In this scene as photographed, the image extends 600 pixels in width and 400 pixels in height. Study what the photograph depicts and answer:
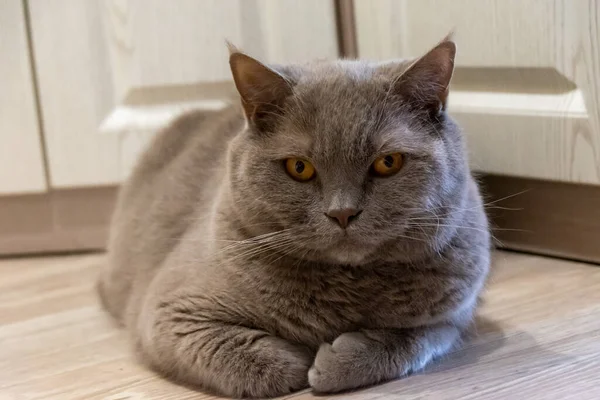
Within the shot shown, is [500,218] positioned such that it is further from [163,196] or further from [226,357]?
[226,357]

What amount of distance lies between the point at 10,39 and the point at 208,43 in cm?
50

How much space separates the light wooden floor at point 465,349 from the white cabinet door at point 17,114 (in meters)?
0.32

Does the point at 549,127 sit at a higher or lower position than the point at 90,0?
Answer: lower

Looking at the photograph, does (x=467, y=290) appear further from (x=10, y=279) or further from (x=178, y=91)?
(x=10, y=279)

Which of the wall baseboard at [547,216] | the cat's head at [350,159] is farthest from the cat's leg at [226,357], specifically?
A: the wall baseboard at [547,216]

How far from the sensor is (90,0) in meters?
1.91

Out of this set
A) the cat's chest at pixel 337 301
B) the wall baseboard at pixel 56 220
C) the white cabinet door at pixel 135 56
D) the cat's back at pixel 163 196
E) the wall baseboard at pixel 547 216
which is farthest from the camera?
the wall baseboard at pixel 56 220

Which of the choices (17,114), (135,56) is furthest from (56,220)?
(135,56)

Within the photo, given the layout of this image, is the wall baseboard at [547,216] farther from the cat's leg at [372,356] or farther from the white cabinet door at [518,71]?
the cat's leg at [372,356]

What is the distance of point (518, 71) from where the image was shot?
67.0 inches

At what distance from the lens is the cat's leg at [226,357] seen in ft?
3.68

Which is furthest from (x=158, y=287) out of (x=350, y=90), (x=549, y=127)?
(x=549, y=127)

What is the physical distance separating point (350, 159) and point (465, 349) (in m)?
0.43

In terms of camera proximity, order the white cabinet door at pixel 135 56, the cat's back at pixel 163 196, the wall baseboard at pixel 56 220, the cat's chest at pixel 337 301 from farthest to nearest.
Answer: the wall baseboard at pixel 56 220 < the white cabinet door at pixel 135 56 < the cat's back at pixel 163 196 < the cat's chest at pixel 337 301
